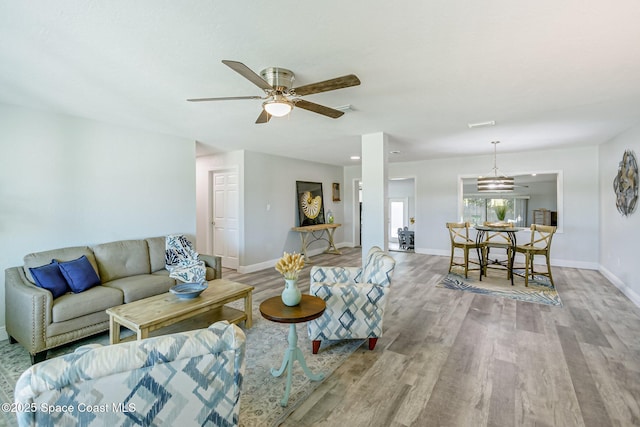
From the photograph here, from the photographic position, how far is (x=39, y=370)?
878 millimetres


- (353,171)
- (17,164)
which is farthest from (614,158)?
(17,164)

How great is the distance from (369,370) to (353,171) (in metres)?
6.64

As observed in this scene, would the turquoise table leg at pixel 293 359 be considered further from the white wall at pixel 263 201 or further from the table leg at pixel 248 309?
the white wall at pixel 263 201

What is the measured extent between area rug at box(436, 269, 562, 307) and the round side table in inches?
123

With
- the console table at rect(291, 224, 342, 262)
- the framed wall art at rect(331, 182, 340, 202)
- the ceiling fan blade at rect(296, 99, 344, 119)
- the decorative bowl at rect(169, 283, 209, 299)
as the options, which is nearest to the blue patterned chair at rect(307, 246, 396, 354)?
the decorative bowl at rect(169, 283, 209, 299)

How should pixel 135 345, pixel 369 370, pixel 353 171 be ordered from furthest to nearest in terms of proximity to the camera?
pixel 353 171, pixel 369 370, pixel 135 345

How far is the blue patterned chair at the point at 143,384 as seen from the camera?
2.88ft

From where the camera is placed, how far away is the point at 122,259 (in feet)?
11.8

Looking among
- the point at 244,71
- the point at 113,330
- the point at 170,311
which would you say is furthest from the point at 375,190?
the point at 113,330

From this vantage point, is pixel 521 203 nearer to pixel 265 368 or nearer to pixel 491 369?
pixel 491 369

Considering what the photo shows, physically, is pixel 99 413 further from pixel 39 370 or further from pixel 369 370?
pixel 369 370

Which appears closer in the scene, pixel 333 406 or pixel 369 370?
pixel 333 406

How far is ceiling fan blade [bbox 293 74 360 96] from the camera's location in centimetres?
194

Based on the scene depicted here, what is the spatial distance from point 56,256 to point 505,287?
5.93 meters
